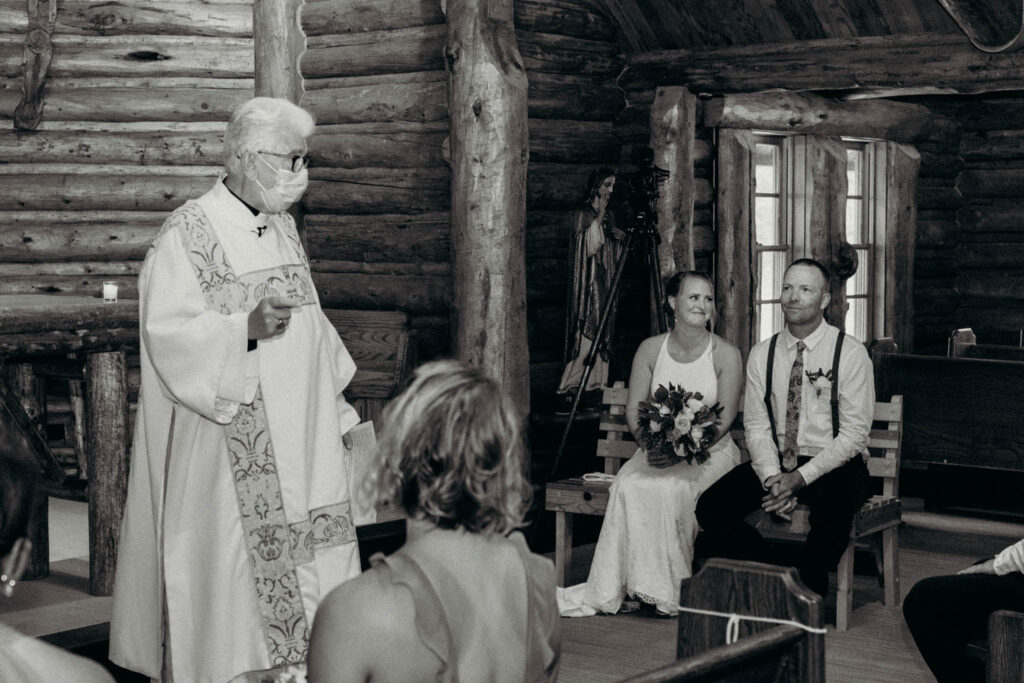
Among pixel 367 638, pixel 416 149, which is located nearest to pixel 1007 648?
pixel 367 638

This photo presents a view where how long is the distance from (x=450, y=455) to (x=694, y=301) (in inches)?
165

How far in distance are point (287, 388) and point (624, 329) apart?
464cm

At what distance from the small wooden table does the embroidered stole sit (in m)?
1.65

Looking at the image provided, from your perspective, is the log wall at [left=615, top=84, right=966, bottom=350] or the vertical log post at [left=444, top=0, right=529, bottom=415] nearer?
the vertical log post at [left=444, top=0, right=529, bottom=415]

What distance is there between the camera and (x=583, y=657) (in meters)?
5.43

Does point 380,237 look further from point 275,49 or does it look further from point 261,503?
point 261,503

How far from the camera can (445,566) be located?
2148 mm

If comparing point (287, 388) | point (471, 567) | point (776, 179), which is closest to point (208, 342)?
point (287, 388)

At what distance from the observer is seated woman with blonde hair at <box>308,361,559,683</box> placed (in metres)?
2.04

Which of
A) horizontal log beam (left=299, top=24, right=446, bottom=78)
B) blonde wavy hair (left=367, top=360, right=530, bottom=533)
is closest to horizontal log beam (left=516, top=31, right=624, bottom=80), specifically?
horizontal log beam (left=299, top=24, right=446, bottom=78)

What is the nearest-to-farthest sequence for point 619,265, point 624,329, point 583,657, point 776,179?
point 583,657
point 619,265
point 624,329
point 776,179

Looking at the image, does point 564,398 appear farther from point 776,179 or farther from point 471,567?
point 471,567

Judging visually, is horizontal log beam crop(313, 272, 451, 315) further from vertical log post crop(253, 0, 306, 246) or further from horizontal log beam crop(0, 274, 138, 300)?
horizontal log beam crop(0, 274, 138, 300)

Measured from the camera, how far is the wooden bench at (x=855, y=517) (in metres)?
5.88
